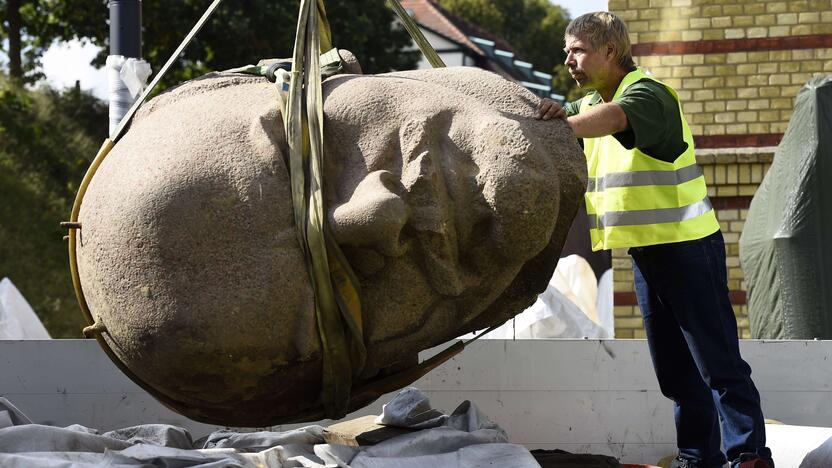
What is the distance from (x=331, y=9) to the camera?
19.5 m

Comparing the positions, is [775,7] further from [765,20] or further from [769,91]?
[769,91]

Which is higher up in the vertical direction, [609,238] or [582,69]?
[582,69]

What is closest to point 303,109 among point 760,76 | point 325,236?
point 325,236

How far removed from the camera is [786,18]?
9.83m

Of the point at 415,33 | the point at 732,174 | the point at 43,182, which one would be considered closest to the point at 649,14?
the point at 732,174

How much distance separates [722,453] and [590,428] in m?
0.54

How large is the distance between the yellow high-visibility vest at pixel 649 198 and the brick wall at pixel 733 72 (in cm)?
537

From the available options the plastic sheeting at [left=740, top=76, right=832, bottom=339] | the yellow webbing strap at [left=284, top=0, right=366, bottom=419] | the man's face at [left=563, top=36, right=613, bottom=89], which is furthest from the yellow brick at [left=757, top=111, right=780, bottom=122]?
the yellow webbing strap at [left=284, top=0, right=366, bottom=419]

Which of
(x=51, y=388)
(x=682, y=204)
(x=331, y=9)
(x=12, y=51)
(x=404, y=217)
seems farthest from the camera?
(x=12, y=51)

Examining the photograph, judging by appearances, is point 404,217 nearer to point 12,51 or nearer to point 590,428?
point 590,428

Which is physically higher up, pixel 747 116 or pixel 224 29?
pixel 224 29

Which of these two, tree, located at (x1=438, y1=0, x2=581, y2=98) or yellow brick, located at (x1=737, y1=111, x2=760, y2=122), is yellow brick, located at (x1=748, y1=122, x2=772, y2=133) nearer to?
yellow brick, located at (x1=737, y1=111, x2=760, y2=122)

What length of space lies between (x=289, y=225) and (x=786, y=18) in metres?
7.50

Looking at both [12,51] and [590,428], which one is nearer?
[590,428]
